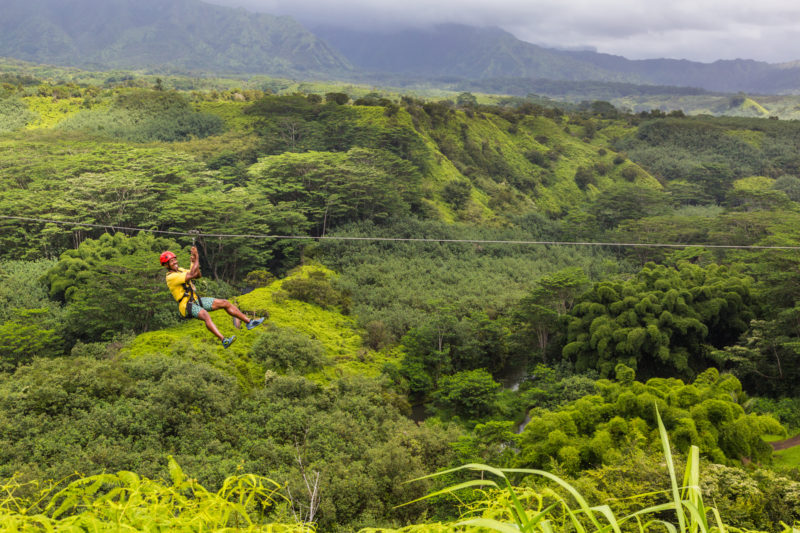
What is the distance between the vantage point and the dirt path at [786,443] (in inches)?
444

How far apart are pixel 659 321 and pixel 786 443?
431cm

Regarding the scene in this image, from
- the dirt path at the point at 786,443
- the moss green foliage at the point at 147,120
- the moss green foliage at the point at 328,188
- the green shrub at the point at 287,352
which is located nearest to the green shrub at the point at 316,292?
the green shrub at the point at 287,352

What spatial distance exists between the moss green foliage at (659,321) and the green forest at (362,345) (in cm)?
9

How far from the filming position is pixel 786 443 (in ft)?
37.7

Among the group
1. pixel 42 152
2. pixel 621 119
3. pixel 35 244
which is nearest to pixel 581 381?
pixel 35 244

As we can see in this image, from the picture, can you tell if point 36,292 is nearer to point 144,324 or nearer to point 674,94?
point 144,324

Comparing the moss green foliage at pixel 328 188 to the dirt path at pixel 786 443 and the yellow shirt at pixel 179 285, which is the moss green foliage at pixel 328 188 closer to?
the dirt path at pixel 786 443

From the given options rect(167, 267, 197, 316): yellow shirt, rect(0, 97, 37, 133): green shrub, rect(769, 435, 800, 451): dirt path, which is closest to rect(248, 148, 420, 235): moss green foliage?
rect(0, 97, 37, 133): green shrub

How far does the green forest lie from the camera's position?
672 cm

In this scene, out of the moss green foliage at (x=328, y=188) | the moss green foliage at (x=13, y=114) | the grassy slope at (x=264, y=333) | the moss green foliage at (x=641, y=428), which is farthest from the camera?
the moss green foliage at (x=13, y=114)

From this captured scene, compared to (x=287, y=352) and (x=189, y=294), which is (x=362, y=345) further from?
(x=189, y=294)

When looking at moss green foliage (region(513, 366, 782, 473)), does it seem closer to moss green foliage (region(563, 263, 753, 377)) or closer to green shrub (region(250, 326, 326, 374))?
moss green foliage (region(563, 263, 753, 377))

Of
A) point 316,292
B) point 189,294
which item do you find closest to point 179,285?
point 189,294

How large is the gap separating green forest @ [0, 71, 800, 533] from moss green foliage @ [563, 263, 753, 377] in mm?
89
